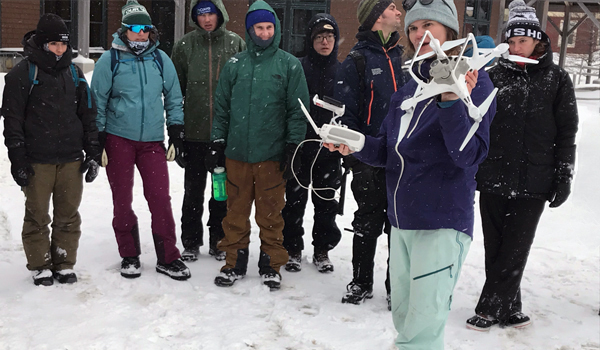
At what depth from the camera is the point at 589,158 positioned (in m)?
8.93

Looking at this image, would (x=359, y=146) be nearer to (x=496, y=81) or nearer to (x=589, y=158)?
(x=496, y=81)

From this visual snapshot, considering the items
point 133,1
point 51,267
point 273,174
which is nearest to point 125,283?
point 51,267

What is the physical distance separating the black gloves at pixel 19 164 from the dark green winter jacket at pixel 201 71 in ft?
4.38

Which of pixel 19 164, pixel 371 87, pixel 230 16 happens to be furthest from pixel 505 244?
pixel 230 16

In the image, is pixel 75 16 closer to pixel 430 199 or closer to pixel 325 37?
pixel 325 37

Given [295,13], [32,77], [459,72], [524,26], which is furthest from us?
[295,13]

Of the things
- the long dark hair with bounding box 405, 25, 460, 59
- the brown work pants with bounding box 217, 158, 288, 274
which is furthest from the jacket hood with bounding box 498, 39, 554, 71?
the brown work pants with bounding box 217, 158, 288, 274

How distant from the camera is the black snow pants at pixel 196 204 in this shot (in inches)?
206

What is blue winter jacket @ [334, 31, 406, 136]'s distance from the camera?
4.33 metres

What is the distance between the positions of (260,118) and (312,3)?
425 inches

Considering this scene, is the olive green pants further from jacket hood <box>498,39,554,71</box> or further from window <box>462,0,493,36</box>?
window <box>462,0,493,36</box>

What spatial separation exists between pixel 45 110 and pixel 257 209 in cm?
172

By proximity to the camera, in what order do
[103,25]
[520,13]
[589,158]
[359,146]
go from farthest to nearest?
[103,25] < [589,158] < [520,13] < [359,146]

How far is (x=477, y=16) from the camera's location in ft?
52.5
